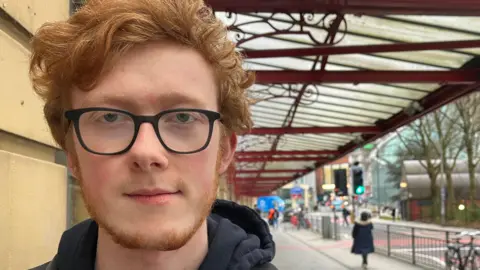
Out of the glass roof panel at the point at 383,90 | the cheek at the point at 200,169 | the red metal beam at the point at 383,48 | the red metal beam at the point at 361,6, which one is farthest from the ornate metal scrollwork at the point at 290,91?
the cheek at the point at 200,169

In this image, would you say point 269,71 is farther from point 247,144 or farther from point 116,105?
point 247,144

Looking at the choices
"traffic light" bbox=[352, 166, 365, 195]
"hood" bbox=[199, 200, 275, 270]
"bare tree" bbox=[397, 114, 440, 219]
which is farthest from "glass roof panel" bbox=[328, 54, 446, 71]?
"bare tree" bbox=[397, 114, 440, 219]

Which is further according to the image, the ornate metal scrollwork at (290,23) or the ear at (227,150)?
the ornate metal scrollwork at (290,23)

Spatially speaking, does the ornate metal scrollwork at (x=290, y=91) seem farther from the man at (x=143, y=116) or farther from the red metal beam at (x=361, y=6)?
the man at (x=143, y=116)

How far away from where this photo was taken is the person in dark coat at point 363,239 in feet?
46.5

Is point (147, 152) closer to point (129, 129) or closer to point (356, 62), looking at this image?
point (129, 129)

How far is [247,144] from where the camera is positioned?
1692 cm

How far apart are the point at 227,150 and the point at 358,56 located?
6664mm

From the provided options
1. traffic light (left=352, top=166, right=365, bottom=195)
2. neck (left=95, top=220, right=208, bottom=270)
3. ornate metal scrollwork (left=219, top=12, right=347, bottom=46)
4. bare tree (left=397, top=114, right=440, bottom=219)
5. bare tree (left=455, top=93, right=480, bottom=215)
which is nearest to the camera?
neck (left=95, top=220, right=208, bottom=270)

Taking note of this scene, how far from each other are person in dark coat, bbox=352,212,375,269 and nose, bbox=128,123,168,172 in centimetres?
1366

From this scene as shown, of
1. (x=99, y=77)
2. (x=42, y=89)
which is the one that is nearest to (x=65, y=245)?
(x=42, y=89)

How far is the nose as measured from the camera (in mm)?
1173

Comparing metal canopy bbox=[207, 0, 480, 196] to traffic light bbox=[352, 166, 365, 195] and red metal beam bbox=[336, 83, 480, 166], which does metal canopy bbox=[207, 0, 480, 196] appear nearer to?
red metal beam bbox=[336, 83, 480, 166]

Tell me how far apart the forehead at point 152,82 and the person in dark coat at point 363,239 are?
535 inches
